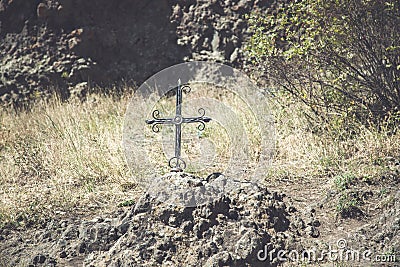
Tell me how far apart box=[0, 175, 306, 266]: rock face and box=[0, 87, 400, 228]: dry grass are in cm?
86

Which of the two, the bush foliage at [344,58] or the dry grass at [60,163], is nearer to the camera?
the dry grass at [60,163]

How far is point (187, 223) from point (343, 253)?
116 cm

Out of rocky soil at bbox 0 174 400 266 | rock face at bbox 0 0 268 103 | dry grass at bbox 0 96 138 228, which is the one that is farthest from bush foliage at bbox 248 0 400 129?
rock face at bbox 0 0 268 103

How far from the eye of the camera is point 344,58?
6258mm

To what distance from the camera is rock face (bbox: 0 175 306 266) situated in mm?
3990

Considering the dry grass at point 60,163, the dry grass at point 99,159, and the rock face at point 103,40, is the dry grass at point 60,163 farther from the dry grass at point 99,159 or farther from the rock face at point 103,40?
the rock face at point 103,40

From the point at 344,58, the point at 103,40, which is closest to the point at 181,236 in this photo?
the point at 344,58

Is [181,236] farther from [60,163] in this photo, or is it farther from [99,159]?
[60,163]

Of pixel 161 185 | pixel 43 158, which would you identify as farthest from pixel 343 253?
pixel 43 158

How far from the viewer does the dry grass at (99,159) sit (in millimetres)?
5438

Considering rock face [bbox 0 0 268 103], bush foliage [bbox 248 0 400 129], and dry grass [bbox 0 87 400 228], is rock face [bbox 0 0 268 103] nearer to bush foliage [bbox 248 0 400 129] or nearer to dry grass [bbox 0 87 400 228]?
dry grass [bbox 0 87 400 228]

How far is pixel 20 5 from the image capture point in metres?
10.2

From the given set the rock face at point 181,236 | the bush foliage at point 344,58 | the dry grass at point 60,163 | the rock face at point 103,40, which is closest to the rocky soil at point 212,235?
the rock face at point 181,236

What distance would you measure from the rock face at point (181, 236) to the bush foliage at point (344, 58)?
87.6 inches
